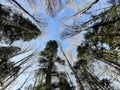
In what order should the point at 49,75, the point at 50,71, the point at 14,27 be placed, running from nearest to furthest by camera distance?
1. the point at 14,27
2. the point at 49,75
3. the point at 50,71

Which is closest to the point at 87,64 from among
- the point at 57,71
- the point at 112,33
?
the point at 57,71

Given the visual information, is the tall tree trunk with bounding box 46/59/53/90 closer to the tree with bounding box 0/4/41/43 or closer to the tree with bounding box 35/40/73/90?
the tree with bounding box 35/40/73/90

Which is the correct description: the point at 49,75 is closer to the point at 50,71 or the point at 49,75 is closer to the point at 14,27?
the point at 50,71

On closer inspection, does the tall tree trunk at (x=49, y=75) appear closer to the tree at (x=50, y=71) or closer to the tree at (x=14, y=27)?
the tree at (x=50, y=71)

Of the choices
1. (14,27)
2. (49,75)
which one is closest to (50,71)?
(49,75)

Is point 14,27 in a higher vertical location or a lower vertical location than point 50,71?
higher

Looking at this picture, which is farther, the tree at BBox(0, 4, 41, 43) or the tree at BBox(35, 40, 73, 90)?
the tree at BBox(35, 40, 73, 90)

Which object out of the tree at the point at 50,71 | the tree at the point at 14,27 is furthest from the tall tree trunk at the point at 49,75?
the tree at the point at 14,27

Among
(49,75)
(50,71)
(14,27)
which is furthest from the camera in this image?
(50,71)

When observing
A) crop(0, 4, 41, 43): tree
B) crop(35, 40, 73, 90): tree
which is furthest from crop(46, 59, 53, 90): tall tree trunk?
crop(0, 4, 41, 43): tree

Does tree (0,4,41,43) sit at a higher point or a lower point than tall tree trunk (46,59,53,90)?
higher

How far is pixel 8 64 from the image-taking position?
16.0 meters

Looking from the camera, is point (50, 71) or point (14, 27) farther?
point (50, 71)

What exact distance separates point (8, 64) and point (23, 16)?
438 centimetres
